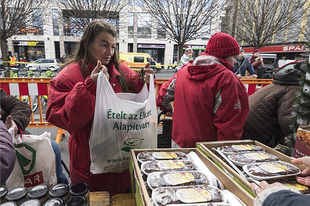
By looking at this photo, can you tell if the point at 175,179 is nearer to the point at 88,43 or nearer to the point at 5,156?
the point at 5,156

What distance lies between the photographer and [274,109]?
2273mm

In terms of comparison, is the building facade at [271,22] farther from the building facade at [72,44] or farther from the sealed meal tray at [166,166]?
the building facade at [72,44]

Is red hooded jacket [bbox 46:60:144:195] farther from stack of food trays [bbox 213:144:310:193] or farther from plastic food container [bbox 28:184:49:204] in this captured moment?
A: stack of food trays [bbox 213:144:310:193]

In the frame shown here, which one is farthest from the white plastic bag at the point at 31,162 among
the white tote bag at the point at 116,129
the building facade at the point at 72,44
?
the building facade at the point at 72,44

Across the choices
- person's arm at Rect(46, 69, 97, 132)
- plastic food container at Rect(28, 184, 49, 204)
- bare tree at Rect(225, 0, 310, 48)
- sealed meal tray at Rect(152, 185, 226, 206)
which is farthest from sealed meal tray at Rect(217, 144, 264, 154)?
bare tree at Rect(225, 0, 310, 48)

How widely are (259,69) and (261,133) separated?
8565 mm

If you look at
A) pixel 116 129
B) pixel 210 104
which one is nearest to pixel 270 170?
pixel 210 104

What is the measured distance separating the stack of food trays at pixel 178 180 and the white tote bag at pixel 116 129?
238 millimetres

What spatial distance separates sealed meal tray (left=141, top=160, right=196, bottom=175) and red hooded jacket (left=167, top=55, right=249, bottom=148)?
59 centimetres

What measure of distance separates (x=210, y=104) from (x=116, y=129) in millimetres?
836

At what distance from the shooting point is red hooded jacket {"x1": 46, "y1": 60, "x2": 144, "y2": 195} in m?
1.33

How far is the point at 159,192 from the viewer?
93 cm

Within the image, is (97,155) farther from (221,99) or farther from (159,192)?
(221,99)

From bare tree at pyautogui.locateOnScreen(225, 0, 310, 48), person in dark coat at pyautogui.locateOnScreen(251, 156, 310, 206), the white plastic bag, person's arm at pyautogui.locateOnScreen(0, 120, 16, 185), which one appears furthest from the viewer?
bare tree at pyautogui.locateOnScreen(225, 0, 310, 48)
